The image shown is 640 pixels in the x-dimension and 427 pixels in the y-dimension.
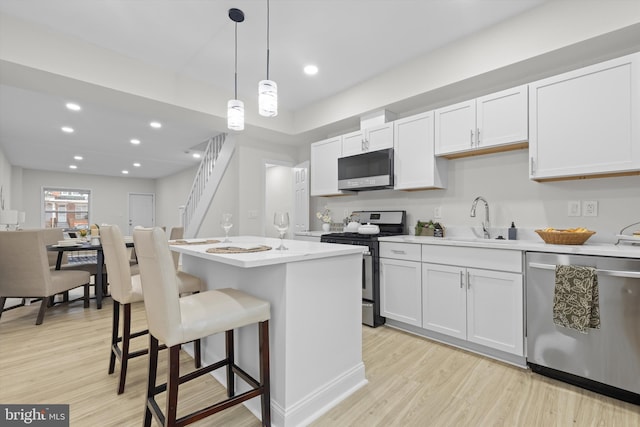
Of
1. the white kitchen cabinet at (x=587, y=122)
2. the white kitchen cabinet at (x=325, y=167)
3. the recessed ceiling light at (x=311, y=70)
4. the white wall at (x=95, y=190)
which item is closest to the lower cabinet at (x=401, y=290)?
the white kitchen cabinet at (x=587, y=122)

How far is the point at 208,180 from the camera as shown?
201 inches

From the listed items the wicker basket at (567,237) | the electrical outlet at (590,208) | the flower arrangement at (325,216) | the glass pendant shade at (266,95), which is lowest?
the wicker basket at (567,237)

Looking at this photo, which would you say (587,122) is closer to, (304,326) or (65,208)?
(304,326)

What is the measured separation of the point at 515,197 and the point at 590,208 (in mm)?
522

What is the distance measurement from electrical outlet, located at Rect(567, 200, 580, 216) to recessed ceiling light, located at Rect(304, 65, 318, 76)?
2.69m

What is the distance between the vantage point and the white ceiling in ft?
7.65

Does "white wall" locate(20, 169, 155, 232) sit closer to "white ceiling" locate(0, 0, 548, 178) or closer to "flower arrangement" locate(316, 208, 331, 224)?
"white ceiling" locate(0, 0, 548, 178)

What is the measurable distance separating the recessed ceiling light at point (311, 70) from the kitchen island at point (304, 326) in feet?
7.48

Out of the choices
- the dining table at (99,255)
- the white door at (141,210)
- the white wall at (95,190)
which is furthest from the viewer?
the white door at (141,210)

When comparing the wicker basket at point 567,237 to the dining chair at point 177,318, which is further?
the wicker basket at point 567,237

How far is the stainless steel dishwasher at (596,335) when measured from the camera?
1727 mm

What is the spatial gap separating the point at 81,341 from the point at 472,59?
168 inches

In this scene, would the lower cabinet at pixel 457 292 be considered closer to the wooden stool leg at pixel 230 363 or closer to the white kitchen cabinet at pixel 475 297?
the white kitchen cabinet at pixel 475 297

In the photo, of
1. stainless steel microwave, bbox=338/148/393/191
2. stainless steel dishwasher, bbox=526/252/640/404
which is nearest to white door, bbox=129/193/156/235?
stainless steel microwave, bbox=338/148/393/191
